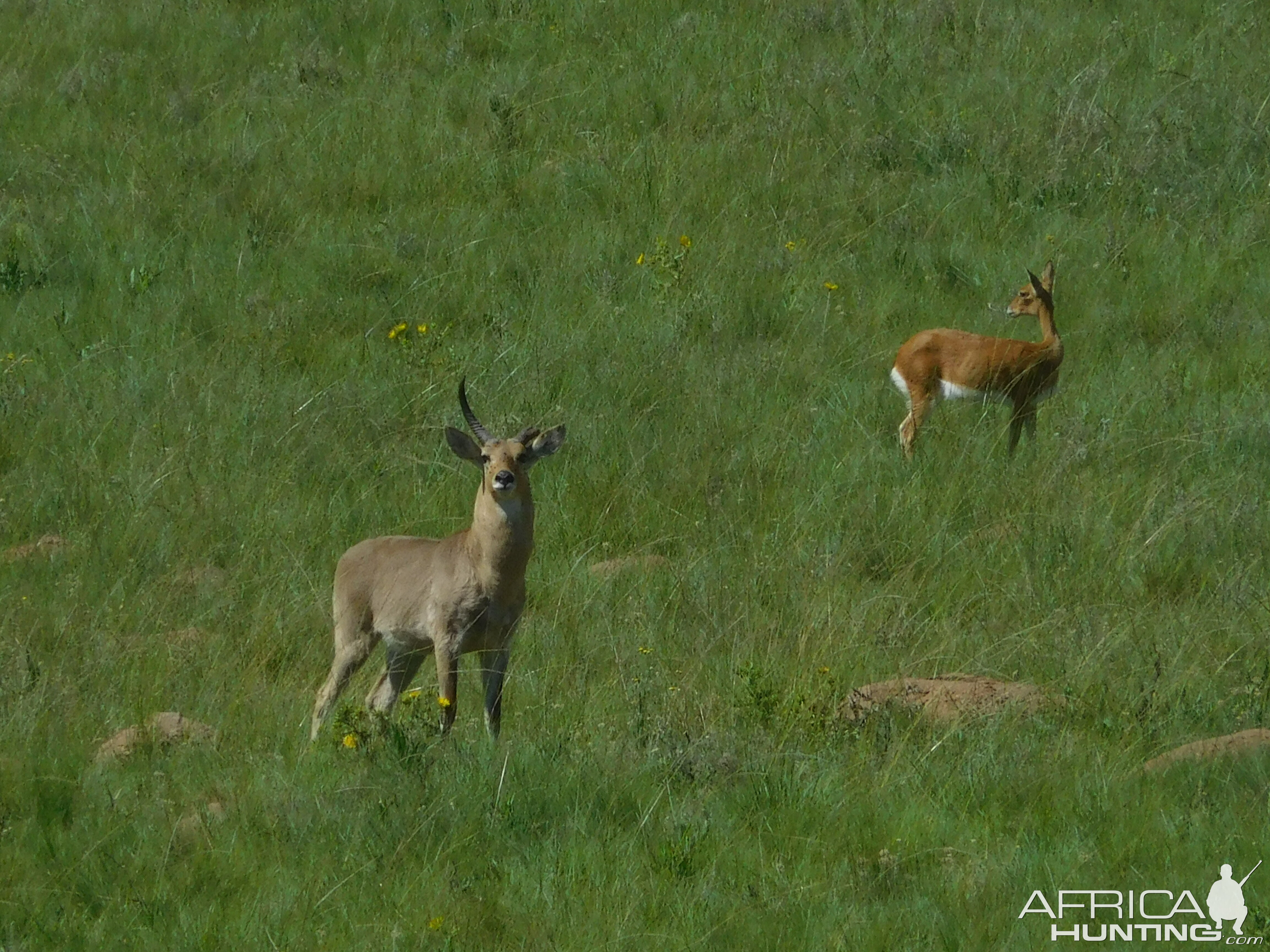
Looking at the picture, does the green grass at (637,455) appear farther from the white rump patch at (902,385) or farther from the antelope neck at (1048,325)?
the antelope neck at (1048,325)

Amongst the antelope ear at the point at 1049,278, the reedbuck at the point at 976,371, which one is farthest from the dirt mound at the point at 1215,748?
the antelope ear at the point at 1049,278

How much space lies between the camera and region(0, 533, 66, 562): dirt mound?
8711 mm

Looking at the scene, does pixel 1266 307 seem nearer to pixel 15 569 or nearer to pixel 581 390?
pixel 581 390

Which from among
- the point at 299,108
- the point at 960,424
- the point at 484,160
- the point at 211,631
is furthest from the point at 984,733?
the point at 299,108

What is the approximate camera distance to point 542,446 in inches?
299

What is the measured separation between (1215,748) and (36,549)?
18.1 feet

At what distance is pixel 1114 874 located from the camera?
529 centimetres

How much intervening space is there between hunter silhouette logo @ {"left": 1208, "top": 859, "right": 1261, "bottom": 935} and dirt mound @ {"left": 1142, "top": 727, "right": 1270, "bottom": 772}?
0.85 meters

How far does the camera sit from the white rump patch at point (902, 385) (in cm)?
1084

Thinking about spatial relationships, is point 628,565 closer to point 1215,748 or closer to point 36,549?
point 36,549

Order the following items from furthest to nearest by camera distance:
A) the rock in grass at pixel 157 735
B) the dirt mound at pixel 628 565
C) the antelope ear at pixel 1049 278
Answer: the antelope ear at pixel 1049 278
the dirt mound at pixel 628 565
the rock in grass at pixel 157 735

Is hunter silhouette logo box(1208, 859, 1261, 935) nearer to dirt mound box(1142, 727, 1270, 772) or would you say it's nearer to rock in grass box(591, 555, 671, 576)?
dirt mound box(1142, 727, 1270, 772)

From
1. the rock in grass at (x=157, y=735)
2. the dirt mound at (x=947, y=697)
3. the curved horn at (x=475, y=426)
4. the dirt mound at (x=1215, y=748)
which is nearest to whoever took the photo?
the dirt mound at (x=1215, y=748)

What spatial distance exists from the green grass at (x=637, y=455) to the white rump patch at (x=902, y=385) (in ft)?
0.25
